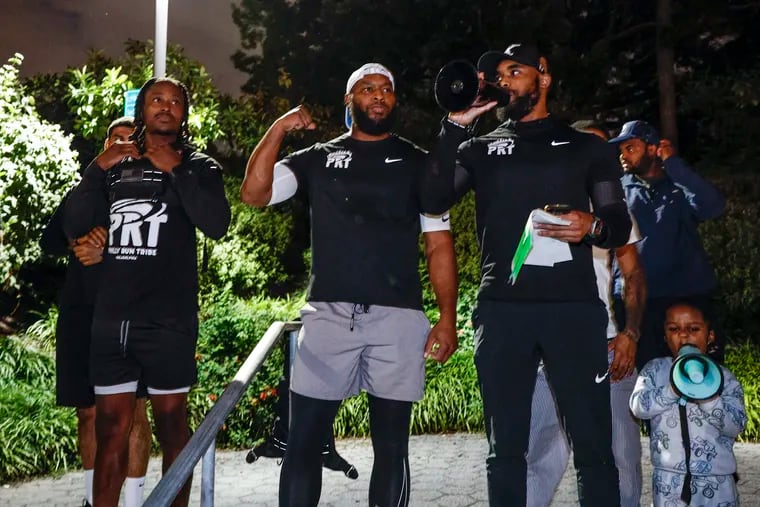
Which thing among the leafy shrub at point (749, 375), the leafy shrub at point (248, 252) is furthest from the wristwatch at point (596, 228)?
the leafy shrub at point (248, 252)

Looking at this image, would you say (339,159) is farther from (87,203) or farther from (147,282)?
(87,203)

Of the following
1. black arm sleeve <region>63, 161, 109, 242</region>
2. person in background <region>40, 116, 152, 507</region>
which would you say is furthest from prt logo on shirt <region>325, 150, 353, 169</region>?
person in background <region>40, 116, 152, 507</region>

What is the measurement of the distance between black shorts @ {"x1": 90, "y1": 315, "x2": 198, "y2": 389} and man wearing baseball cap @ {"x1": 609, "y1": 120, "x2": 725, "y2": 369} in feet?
6.85

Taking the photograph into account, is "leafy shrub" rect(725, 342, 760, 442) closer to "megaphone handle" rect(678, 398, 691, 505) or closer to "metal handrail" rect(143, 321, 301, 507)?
"megaphone handle" rect(678, 398, 691, 505)

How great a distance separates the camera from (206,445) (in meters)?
2.53

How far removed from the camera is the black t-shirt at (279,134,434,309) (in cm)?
365

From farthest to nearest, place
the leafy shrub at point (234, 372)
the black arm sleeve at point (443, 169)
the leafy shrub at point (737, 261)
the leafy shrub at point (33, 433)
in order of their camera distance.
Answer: the leafy shrub at point (737, 261) < the leafy shrub at point (234, 372) < the leafy shrub at point (33, 433) < the black arm sleeve at point (443, 169)

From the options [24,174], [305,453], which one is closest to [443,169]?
[305,453]

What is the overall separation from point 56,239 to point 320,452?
1802 mm

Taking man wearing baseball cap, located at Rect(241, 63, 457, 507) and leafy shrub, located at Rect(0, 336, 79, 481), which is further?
leafy shrub, located at Rect(0, 336, 79, 481)

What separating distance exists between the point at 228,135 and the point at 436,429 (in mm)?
9221

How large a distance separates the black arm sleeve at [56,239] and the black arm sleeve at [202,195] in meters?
0.91

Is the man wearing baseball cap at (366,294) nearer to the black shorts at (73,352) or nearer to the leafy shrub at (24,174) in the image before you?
the black shorts at (73,352)

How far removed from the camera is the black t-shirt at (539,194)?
3.53 metres
